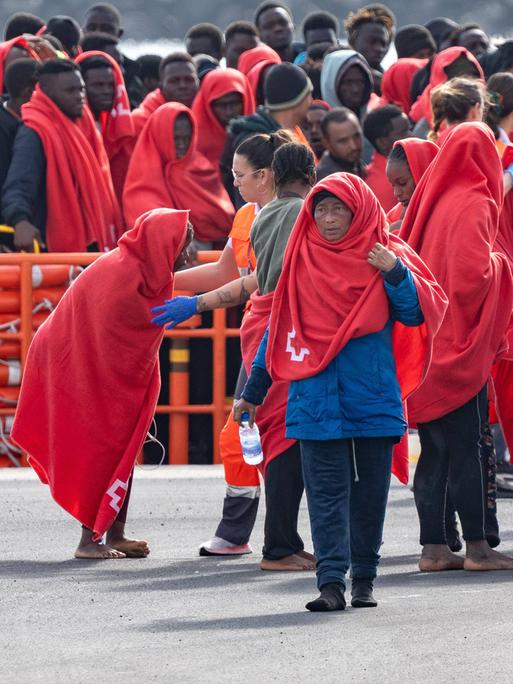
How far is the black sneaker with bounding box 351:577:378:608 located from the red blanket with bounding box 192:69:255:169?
683 centimetres

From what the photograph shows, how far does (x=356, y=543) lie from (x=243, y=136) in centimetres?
562

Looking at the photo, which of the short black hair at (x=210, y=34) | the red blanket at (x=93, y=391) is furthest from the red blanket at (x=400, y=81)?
the red blanket at (x=93, y=391)

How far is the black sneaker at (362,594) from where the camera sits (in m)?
7.05

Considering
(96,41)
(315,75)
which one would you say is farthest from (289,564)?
(96,41)

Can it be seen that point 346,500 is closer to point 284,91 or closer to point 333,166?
point 333,166

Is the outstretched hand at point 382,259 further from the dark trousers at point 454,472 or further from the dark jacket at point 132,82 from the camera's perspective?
the dark jacket at point 132,82

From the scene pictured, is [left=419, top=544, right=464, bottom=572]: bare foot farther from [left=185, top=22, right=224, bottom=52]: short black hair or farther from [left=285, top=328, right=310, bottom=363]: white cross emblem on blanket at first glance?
[left=185, top=22, right=224, bottom=52]: short black hair

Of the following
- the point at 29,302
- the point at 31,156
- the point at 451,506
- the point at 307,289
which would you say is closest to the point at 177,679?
the point at 307,289

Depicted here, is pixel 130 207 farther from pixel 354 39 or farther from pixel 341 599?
pixel 341 599

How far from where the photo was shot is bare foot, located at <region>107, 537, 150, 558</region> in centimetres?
870

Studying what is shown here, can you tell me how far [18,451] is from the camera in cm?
1212

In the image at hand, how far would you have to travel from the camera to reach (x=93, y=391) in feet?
28.3

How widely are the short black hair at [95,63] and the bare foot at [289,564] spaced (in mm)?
5842

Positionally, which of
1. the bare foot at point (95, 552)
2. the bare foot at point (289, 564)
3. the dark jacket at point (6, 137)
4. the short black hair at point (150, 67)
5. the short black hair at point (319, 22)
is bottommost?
the bare foot at point (95, 552)
